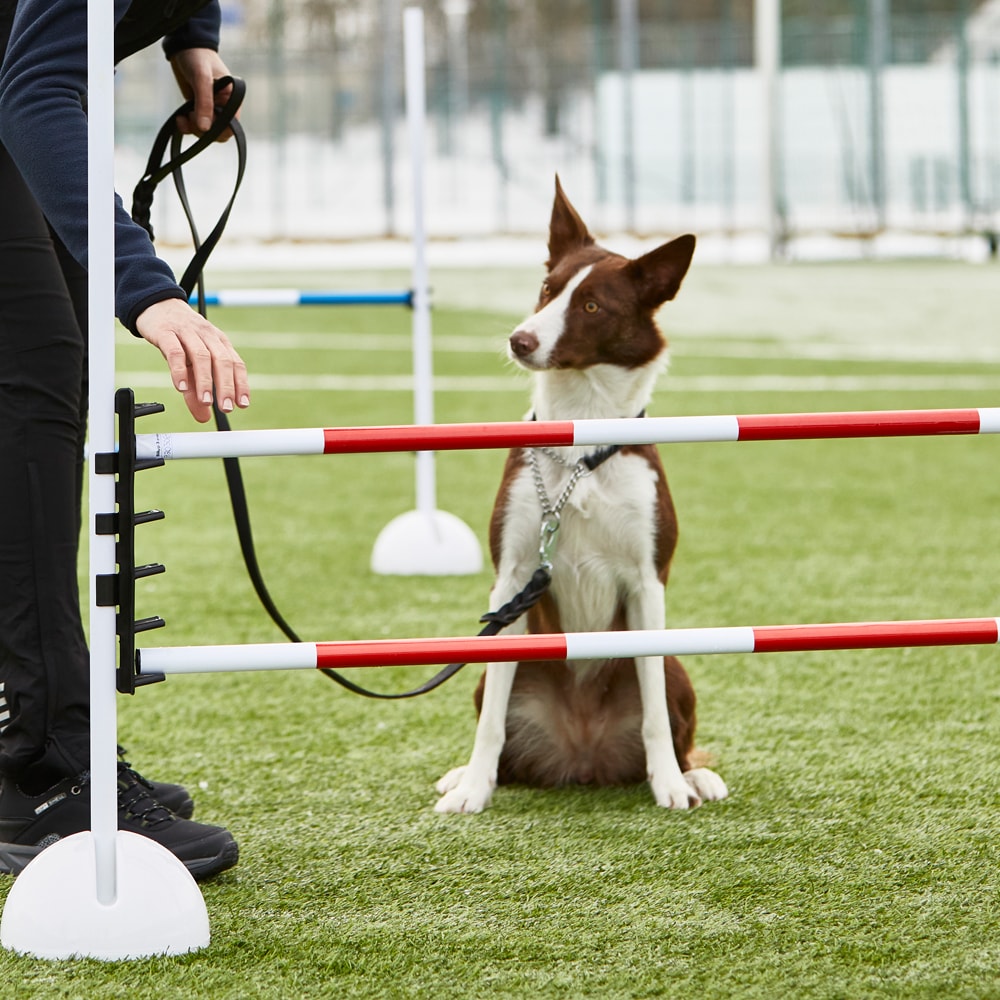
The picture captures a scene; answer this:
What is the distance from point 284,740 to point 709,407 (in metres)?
5.25

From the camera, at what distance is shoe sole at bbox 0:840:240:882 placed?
6.68 feet

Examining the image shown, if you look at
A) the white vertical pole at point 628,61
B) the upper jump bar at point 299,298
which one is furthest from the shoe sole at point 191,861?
the white vertical pole at point 628,61

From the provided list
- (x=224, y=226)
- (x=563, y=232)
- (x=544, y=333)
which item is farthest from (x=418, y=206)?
(x=224, y=226)

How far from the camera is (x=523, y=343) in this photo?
250 cm

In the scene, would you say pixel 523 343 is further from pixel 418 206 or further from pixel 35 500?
pixel 418 206

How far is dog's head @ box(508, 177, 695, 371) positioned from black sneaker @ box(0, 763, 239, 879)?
947 millimetres

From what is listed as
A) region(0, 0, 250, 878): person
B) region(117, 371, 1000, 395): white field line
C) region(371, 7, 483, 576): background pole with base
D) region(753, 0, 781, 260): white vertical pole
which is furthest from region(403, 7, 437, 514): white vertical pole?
region(753, 0, 781, 260): white vertical pole

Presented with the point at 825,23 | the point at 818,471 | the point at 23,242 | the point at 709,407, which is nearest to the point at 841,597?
the point at 818,471

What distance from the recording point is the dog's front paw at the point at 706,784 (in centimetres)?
245

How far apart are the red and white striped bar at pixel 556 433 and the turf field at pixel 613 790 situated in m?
0.62

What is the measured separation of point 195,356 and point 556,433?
1.37 ft

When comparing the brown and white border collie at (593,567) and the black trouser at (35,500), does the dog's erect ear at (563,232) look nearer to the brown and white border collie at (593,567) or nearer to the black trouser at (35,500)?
the brown and white border collie at (593,567)

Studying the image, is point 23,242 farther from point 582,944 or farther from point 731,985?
point 731,985

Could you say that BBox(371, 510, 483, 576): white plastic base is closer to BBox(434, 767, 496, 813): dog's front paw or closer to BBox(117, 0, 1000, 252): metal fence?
BBox(434, 767, 496, 813): dog's front paw
